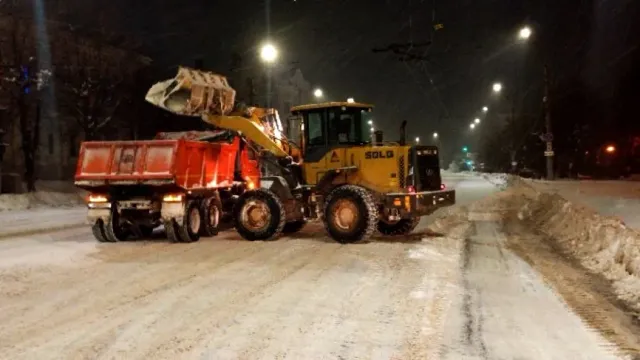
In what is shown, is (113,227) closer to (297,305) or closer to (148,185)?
(148,185)

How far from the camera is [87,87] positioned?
34.9 m

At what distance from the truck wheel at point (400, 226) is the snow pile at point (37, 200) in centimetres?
1808

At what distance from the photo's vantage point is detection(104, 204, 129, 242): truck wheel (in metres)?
14.0

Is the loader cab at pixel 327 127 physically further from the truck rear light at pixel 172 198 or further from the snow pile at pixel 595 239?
the snow pile at pixel 595 239

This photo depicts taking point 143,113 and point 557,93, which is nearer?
point 143,113

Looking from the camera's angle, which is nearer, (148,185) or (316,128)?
(148,185)

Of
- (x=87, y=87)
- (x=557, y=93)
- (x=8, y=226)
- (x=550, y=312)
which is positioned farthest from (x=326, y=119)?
(x=557, y=93)

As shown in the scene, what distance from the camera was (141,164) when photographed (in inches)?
537

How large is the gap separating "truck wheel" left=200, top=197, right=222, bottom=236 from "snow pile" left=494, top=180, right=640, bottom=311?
787cm

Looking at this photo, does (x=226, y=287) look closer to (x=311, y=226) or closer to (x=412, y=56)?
(x=311, y=226)

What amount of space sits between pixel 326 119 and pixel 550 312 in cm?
822

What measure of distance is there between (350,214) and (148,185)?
A: 14.4 feet

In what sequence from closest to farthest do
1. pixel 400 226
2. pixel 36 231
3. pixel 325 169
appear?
pixel 325 169 → pixel 400 226 → pixel 36 231

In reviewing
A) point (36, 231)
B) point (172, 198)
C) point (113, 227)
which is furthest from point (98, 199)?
point (36, 231)
